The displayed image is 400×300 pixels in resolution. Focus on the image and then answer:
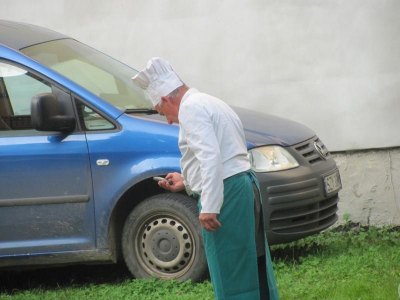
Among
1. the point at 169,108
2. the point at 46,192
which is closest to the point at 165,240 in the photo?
the point at 46,192

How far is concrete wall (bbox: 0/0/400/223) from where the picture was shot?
30.1 ft

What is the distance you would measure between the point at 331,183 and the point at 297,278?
87 centimetres

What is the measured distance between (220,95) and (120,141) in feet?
9.17

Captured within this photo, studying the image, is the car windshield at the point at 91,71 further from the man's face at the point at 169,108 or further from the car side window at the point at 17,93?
the man's face at the point at 169,108

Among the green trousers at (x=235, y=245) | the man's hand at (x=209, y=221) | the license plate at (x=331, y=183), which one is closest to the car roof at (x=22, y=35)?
the license plate at (x=331, y=183)

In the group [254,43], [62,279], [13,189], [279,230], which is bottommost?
[62,279]

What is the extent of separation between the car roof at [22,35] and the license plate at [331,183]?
8.29 feet

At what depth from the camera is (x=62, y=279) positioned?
7672 millimetres

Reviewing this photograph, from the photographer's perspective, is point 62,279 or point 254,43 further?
point 254,43

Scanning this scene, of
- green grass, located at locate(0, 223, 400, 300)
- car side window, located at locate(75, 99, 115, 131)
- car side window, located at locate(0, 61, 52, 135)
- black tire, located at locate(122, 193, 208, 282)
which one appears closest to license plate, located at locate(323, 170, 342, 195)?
green grass, located at locate(0, 223, 400, 300)

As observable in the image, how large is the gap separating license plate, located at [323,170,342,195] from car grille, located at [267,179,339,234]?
100mm

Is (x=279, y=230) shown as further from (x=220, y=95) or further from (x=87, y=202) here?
(x=220, y=95)

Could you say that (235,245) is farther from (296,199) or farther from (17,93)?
(17,93)

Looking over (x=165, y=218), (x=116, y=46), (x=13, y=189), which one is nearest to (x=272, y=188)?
(x=165, y=218)
